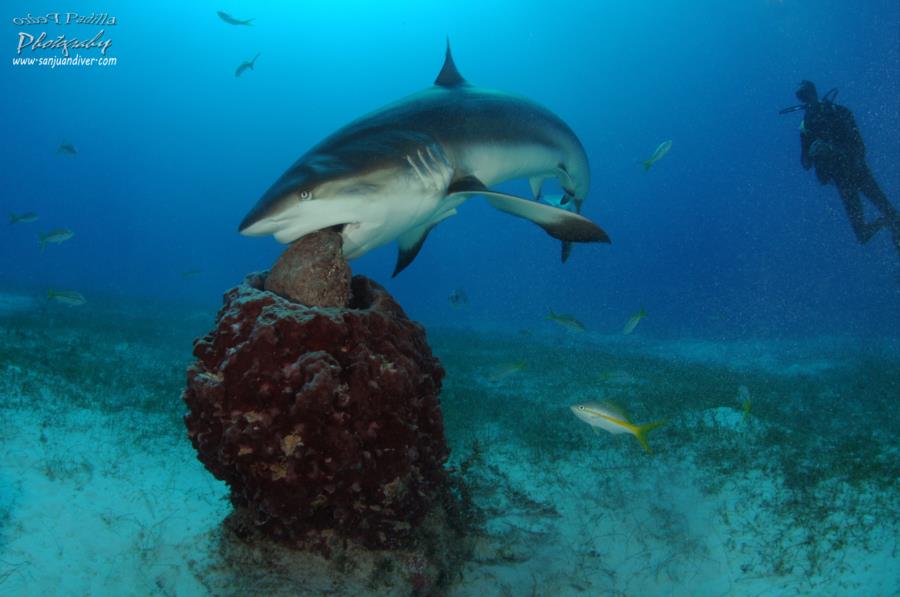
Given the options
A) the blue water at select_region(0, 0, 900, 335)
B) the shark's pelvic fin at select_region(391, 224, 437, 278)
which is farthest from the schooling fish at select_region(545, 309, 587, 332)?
the blue water at select_region(0, 0, 900, 335)

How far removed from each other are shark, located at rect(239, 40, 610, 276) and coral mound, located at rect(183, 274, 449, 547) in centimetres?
65

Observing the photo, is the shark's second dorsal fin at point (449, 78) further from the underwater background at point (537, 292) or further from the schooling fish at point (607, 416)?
the underwater background at point (537, 292)

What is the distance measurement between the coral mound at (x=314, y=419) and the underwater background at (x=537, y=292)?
1.58 feet

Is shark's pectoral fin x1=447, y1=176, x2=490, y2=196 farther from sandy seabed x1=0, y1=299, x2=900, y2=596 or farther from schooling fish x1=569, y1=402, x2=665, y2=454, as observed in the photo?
sandy seabed x1=0, y1=299, x2=900, y2=596

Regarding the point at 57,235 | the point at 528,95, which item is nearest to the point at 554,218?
the point at 57,235

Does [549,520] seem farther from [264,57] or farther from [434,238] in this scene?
[434,238]

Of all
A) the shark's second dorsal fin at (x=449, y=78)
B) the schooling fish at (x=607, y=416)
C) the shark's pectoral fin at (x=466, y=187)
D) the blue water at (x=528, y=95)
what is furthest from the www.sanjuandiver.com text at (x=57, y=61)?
the schooling fish at (x=607, y=416)

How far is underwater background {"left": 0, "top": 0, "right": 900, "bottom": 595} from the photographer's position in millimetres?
3846

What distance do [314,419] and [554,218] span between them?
2196mm

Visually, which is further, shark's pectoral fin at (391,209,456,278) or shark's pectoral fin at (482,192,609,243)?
shark's pectoral fin at (391,209,456,278)

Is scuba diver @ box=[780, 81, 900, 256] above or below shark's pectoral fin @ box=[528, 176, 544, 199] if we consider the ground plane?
above

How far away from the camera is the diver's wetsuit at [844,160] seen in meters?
14.1

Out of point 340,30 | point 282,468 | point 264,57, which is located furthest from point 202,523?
point 264,57

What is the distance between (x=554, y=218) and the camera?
11.3 ft
